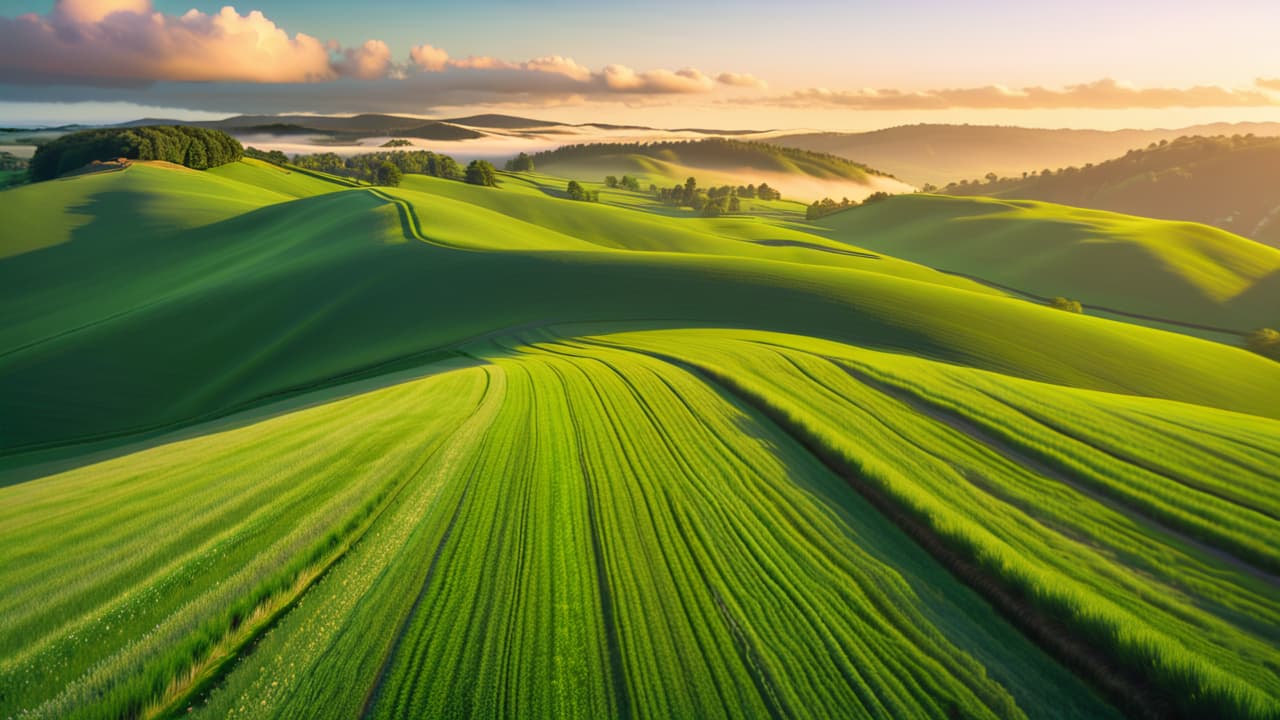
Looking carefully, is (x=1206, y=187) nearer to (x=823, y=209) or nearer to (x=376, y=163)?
(x=823, y=209)

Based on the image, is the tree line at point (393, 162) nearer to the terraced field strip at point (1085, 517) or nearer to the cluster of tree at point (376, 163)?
the cluster of tree at point (376, 163)

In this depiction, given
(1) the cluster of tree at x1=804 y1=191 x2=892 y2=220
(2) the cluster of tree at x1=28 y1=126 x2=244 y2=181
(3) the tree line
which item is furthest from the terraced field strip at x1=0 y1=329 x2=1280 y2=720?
(1) the cluster of tree at x1=804 y1=191 x2=892 y2=220

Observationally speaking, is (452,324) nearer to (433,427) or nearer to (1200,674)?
(433,427)

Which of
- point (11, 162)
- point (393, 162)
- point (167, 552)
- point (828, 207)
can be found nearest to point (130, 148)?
point (393, 162)

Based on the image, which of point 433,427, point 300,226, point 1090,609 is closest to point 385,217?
point 300,226

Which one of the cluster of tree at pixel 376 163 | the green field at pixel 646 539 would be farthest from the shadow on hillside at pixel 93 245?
the cluster of tree at pixel 376 163
